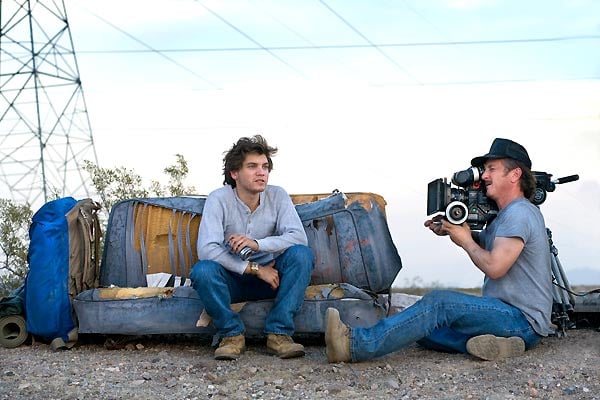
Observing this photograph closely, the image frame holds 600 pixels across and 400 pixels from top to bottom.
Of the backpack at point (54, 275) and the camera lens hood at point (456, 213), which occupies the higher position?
the camera lens hood at point (456, 213)

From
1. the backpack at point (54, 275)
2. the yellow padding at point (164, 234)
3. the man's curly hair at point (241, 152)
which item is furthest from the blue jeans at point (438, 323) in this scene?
the backpack at point (54, 275)

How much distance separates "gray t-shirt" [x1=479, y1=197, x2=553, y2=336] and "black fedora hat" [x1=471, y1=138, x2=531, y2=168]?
0.77 feet

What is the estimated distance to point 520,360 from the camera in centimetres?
431

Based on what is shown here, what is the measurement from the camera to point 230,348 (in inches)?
180

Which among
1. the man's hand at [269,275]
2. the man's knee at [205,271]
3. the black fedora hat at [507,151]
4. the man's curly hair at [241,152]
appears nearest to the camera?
the black fedora hat at [507,151]

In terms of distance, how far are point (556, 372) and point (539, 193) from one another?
1.09m

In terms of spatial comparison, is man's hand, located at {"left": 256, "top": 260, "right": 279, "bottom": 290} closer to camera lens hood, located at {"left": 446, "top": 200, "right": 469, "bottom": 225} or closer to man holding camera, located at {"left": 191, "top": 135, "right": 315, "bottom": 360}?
man holding camera, located at {"left": 191, "top": 135, "right": 315, "bottom": 360}

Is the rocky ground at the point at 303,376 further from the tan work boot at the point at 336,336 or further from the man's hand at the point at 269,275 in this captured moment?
the man's hand at the point at 269,275

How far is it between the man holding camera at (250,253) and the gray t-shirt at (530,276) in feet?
3.71

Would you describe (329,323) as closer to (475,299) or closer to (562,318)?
(475,299)

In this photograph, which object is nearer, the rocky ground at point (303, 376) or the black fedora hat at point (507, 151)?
the rocky ground at point (303, 376)

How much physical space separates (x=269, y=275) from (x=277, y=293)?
5.9 inches

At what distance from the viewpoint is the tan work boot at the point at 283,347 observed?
4.55 m

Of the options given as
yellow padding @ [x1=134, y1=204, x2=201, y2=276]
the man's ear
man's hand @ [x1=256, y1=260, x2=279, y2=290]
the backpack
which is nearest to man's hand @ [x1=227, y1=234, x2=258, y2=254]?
man's hand @ [x1=256, y1=260, x2=279, y2=290]
